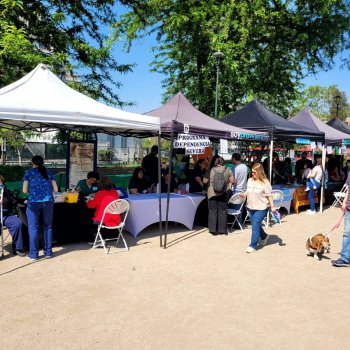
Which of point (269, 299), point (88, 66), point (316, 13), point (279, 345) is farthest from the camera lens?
point (316, 13)

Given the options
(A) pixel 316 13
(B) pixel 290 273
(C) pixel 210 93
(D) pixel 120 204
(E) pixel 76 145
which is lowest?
(B) pixel 290 273

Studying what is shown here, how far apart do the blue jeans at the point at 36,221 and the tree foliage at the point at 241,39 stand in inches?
550

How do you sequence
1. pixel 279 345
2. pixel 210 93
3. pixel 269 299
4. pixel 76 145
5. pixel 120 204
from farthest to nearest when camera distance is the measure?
pixel 210 93 < pixel 76 145 < pixel 120 204 < pixel 269 299 < pixel 279 345

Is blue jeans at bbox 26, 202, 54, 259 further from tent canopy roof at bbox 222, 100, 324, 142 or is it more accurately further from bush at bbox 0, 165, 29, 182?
bush at bbox 0, 165, 29, 182

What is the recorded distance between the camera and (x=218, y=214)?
773 cm

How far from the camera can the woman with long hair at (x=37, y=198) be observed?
213 inches

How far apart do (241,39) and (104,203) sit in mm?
14283

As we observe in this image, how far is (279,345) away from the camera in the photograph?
10.8 feet

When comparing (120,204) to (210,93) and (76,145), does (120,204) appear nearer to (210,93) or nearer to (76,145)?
(76,145)

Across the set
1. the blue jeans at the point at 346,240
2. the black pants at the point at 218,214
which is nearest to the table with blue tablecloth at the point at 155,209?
the black pants at the point at 218,214

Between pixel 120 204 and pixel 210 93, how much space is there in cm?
1508

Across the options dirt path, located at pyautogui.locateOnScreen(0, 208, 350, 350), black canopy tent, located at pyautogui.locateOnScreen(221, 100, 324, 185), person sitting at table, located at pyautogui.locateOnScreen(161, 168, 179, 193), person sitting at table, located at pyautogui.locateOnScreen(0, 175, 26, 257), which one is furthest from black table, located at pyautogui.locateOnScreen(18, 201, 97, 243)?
black canopy tent, located at pyautogui.locateOnScreen(221, 100, 324, 185)

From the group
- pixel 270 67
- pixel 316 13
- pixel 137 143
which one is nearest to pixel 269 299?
pixel 270 67

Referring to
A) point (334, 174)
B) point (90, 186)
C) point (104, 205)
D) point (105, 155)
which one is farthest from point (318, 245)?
point (105, 155)
